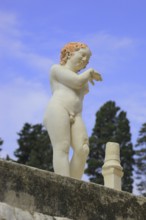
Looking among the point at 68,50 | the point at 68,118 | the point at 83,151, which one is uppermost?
the point at 68,50

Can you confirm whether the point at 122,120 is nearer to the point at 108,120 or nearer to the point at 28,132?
the point at 108,120

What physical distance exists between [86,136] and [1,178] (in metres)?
2.30

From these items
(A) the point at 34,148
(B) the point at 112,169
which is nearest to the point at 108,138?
(A) the point at 34,148

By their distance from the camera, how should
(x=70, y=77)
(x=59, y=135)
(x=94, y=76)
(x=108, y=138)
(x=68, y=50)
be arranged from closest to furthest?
(x=59, y=135)
(x=70, y=77)
(x=94, y=76)
(x=68, y=50)
(x=108, y=138)

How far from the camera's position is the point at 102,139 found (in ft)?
93.7

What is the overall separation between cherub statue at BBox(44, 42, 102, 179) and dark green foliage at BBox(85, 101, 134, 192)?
1877 centimetres

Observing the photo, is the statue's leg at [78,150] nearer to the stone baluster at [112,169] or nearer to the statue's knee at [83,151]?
the statue's knee at [83,151]

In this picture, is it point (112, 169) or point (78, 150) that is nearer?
point (78, 150)

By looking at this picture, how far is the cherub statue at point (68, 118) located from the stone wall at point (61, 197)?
3.90 ft

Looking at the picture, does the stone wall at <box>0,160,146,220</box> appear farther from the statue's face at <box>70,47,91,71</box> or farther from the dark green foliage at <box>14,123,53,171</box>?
the dark green foliage at <box>14,123,53,171</box>

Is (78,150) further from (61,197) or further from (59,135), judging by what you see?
(61,197)

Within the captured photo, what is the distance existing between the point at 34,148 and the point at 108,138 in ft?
12.1

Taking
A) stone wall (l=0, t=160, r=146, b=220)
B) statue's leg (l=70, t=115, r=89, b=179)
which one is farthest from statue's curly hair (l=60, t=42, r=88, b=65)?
stone wall (l=0, t=160, r=146, b=220)

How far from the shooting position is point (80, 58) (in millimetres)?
8438
